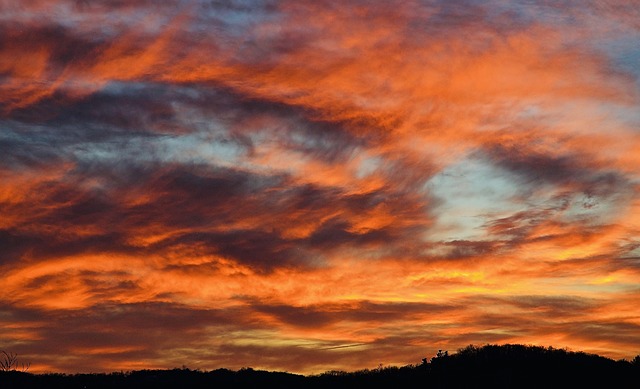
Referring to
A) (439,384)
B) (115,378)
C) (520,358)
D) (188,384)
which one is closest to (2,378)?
(115,378)

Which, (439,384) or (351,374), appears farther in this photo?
(351,374)

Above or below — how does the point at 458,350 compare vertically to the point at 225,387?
above

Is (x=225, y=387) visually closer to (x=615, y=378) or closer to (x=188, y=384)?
(x=188, y=384)

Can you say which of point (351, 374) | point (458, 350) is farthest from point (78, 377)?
point (458, 350)

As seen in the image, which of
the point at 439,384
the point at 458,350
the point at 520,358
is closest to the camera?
the point at 439,384

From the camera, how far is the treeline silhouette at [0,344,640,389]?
3484 centimetres

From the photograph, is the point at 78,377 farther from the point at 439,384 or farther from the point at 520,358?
the point at 520,358

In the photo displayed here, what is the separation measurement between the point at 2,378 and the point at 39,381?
1667mm

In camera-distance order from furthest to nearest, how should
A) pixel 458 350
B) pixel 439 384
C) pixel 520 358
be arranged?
pixel 458 350 → pixel 520 358 → pixel 439 384

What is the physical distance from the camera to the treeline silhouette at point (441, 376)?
34844 mm

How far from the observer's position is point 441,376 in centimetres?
3612

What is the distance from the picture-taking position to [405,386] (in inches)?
1409

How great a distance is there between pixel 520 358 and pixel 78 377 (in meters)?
21.8

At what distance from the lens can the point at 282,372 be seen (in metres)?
39.1
